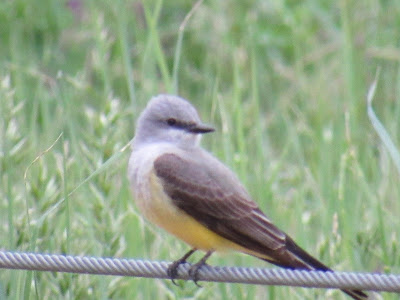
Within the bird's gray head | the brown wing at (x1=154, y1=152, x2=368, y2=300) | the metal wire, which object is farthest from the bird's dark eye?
the metal wire

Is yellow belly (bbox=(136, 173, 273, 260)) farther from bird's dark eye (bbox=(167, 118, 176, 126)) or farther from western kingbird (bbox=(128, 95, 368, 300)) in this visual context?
bird's dark eye (bbox=(167, 118, 176, 126))

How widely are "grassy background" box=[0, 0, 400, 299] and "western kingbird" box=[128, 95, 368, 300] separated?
13 centimetres

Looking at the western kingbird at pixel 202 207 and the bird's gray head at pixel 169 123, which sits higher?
the bird's gray head at pixel 169 123

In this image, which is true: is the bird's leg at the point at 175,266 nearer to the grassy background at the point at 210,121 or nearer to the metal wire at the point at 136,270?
the grassy background at the point at 210,121

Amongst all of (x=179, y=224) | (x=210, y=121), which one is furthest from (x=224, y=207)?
(x=210, y=121)

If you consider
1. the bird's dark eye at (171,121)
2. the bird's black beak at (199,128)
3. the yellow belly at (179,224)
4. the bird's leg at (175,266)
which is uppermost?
the bird's dark eye at (171,121)

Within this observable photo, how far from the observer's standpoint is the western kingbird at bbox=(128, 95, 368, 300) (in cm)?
332

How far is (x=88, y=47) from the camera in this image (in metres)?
6.31

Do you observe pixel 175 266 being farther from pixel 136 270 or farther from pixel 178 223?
pixel 136 270

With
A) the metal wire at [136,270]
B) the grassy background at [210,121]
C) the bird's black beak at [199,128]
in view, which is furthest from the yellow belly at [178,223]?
the metal wire at [136,270]

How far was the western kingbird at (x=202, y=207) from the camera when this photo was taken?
3.32m

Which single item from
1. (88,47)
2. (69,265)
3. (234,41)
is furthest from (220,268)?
(88,47)

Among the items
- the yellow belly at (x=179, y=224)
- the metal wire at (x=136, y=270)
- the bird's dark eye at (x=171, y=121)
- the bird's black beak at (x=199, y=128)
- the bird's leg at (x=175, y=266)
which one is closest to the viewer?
the metal wire at (x=136, y=270)

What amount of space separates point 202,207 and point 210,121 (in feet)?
2.80
